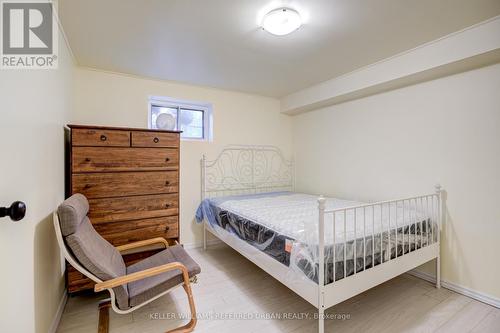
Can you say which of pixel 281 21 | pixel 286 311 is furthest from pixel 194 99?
pixel 286 311

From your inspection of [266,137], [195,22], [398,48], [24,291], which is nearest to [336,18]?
[398,48]

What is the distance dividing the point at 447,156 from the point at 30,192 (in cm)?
340

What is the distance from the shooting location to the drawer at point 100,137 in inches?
83.4

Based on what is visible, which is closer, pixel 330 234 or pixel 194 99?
pixel 330 234

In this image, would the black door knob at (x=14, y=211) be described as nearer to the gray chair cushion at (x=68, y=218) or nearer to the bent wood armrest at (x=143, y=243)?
the gray chair cushion at (x=68, y=218)

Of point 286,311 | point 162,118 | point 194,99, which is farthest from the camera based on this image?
point 194,99

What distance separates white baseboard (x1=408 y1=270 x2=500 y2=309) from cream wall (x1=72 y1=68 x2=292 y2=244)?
2.62m

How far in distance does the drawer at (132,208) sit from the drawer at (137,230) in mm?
51

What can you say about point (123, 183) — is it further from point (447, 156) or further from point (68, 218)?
point (447, 156)

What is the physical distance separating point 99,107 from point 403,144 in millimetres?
3661

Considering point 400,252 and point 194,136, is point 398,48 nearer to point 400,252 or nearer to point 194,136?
point 400,252

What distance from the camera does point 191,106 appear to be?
11.8 ft

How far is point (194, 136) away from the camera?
3.64m

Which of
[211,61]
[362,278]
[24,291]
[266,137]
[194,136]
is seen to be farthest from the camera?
[266,137]
